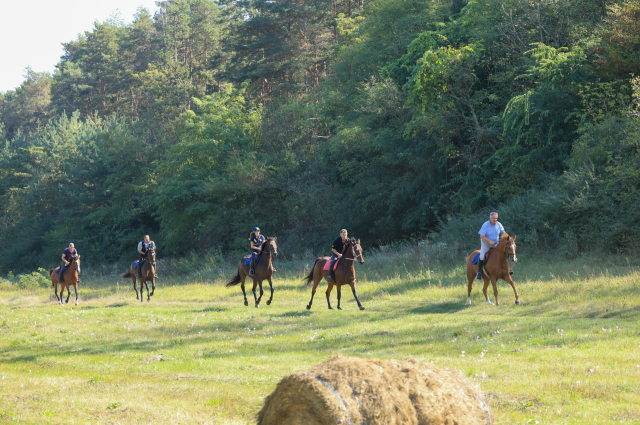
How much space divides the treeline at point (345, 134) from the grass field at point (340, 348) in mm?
7493

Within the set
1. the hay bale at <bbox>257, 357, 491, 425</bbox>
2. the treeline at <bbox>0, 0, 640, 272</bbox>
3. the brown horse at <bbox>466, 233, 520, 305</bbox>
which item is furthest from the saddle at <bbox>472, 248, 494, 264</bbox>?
the hay bale at <bbox>257, 357, 491, 425</bbox>

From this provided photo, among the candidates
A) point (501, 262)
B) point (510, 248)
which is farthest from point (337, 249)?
point (510, 248)

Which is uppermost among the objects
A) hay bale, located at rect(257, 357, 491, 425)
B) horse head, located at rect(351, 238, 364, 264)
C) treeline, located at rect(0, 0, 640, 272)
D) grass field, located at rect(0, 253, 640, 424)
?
treeline, located at rect(0, 0, 640, 272)

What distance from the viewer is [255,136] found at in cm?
5350

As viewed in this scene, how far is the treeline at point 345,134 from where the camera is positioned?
28531 millimetres

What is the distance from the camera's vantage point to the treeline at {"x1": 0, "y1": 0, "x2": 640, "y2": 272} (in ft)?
93.6

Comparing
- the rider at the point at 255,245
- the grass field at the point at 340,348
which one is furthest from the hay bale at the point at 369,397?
the rider at the point at 255,245

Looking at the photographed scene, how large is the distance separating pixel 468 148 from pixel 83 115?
68.2m

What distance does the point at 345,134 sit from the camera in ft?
138

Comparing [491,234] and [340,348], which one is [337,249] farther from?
[340,348]

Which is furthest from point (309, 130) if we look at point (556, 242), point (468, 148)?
point (556, 242)

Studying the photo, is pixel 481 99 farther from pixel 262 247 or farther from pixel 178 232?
pixel 178 232

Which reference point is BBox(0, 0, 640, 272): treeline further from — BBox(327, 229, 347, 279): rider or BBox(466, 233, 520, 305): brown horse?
BBox(327, 229, 347, 279): rider

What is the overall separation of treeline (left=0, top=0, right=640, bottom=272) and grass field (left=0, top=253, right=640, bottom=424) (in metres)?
7.49
